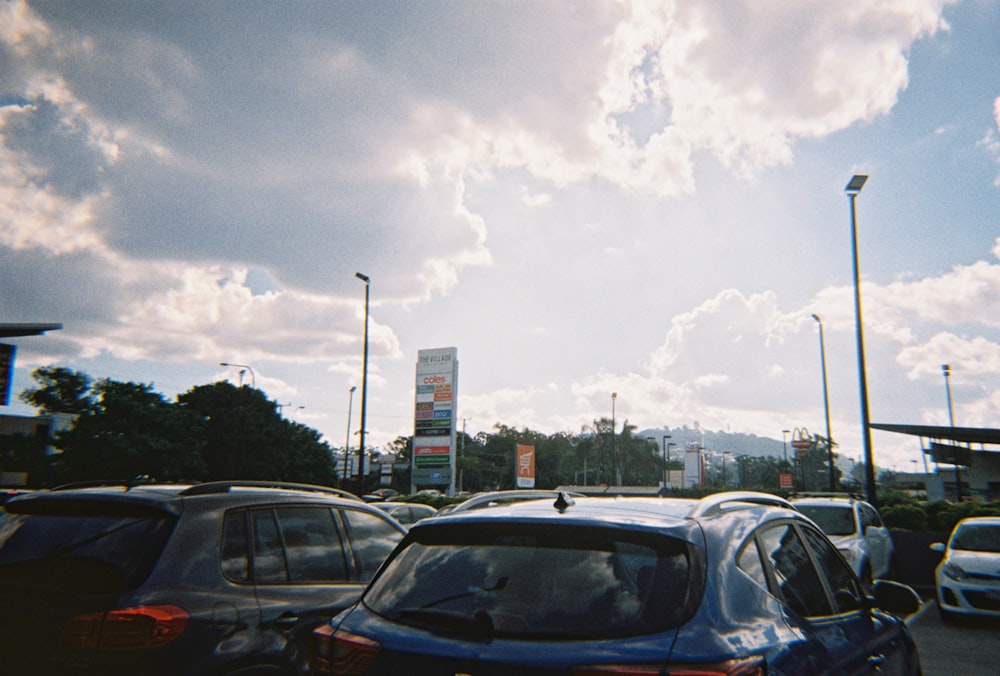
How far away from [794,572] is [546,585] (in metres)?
1.31

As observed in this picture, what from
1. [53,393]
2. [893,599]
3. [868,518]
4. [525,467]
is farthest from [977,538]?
[53,393]

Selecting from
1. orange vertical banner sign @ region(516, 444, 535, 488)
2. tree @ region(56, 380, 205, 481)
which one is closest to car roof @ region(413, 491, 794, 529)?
tree @ region(56, 380, 205, 481)

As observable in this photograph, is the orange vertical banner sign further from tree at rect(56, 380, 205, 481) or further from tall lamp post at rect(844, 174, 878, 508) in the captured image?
tall lamp post at rect(844, 174, 878, 508)

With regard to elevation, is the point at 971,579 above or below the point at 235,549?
below

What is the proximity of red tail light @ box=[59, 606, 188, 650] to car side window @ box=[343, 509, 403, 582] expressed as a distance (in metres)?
1.60

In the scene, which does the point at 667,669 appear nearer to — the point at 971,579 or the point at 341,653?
Result: the point at 341,653

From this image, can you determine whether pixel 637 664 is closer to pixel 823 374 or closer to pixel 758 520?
pixel 758 520

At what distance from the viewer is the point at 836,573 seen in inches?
147

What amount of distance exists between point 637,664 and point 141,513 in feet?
9.24

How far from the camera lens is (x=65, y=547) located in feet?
11.9

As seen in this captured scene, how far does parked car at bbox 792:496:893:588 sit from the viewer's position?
11.8 metres

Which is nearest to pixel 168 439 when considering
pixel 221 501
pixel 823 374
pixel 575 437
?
pixel 823 374

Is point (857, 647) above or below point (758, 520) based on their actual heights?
below

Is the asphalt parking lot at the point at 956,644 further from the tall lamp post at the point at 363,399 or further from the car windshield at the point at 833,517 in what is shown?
the tall lamp post at the point at 363,399
